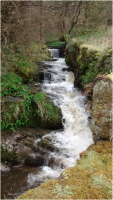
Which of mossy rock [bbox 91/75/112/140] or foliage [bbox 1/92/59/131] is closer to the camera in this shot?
mossy rock [bbox 91/75/112/140]

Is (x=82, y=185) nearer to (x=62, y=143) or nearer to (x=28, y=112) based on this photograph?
(x=62, y=143)

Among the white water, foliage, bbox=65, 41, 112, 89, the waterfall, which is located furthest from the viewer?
the waterfall

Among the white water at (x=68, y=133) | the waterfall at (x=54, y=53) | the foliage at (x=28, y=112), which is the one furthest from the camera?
the waterfall at (x=54, y=53)

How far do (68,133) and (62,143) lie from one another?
0.65m

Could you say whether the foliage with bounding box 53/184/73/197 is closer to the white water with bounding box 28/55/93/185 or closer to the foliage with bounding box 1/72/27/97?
the white water with bounding box 28/55/93/185

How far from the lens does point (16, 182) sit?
4.41 metres

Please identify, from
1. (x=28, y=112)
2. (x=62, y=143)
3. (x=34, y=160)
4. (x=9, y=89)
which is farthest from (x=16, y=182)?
(x=9, y=89)

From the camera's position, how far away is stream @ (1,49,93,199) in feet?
14.4

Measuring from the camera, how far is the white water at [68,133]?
4.83 m

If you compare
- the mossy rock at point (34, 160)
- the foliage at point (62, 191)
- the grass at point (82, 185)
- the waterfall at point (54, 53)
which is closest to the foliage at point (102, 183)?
the grass at point (82, 185)

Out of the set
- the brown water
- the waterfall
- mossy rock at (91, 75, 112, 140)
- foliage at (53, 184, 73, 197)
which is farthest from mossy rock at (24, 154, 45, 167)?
the waterfall

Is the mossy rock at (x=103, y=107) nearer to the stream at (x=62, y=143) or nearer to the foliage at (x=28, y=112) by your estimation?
the stream at (x=62, y=143)

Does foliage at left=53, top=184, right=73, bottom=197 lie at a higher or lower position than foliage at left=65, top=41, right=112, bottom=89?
lower

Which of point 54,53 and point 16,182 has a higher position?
point 54,53
